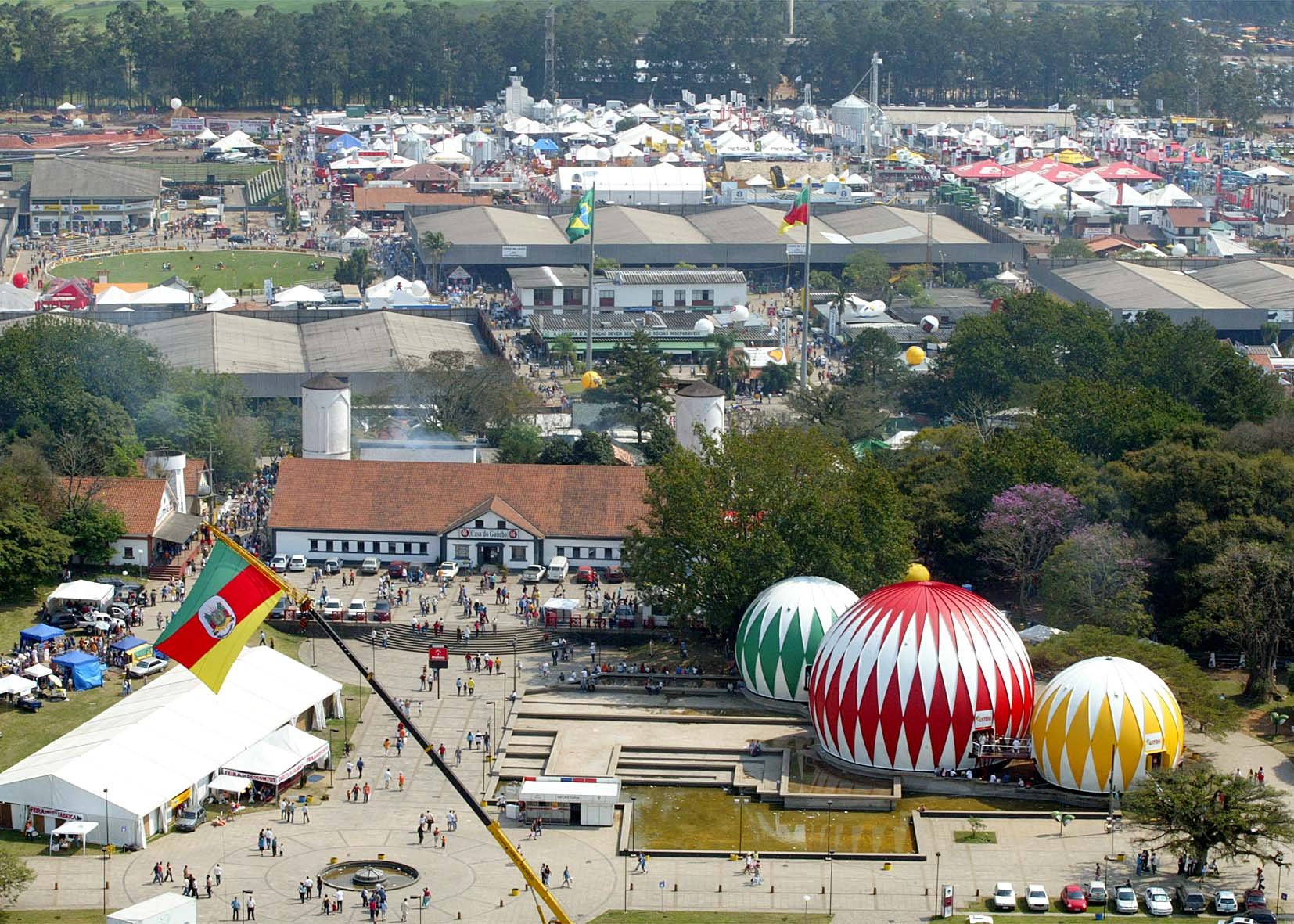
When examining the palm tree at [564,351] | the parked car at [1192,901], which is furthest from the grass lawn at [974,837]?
the palm tree at [564,351]

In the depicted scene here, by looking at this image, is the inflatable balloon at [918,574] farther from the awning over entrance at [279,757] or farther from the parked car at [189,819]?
the parked car at [189,819]

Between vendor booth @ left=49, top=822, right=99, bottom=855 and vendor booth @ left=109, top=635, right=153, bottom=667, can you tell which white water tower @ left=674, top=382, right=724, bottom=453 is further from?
vendor booth @ left=49, top=822, right=99, bottom=855

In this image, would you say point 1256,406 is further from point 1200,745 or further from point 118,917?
point 118,917

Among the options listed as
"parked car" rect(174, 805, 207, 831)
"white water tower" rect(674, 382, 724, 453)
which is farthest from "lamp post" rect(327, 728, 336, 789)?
"white water tower" rect(674, 382, 724, 453)

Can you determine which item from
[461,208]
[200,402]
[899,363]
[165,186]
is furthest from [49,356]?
[165,186]

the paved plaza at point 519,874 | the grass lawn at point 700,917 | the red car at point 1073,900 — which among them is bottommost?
the paved plaza at point 519,874
